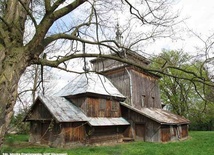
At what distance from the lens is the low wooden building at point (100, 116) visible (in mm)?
19369

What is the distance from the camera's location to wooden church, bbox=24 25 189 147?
762 inches

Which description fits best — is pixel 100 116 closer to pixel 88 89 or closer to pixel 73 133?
Result: pixel 88 89

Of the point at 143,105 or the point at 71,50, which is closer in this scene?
the point at 71,50

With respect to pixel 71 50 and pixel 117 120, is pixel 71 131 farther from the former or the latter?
pixel 71 50

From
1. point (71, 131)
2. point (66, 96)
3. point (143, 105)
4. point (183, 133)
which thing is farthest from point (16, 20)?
point (183, 133)

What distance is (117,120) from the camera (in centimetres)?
2325

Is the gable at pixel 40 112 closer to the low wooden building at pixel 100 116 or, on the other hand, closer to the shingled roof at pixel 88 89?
the low wooden building at pixel 100 116

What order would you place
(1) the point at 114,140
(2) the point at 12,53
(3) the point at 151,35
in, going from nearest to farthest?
1. (2) the point at 12,53
2. (3) the point at 151,35
3. (1) the point at 114,140

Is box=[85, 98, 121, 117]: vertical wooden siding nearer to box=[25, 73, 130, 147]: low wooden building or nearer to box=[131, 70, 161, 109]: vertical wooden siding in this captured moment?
box=[25, 73, 130, 147]: low wooden building

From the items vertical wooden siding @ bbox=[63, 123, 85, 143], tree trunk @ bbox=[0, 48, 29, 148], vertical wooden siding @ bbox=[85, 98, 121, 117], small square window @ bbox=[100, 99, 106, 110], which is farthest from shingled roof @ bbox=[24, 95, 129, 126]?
tree trunk @ bbox=[0, 48, 29, 148]

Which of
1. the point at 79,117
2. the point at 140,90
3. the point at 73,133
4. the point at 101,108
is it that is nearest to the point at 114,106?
the point at 101,108

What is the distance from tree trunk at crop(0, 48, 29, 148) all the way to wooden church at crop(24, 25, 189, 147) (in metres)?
14.6

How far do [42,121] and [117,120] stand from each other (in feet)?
24.4

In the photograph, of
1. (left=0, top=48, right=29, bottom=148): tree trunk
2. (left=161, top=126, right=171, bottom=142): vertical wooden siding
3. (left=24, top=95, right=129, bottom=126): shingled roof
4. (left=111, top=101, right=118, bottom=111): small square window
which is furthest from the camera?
(left=111, top=101, right=118, bottom=111): small square window
